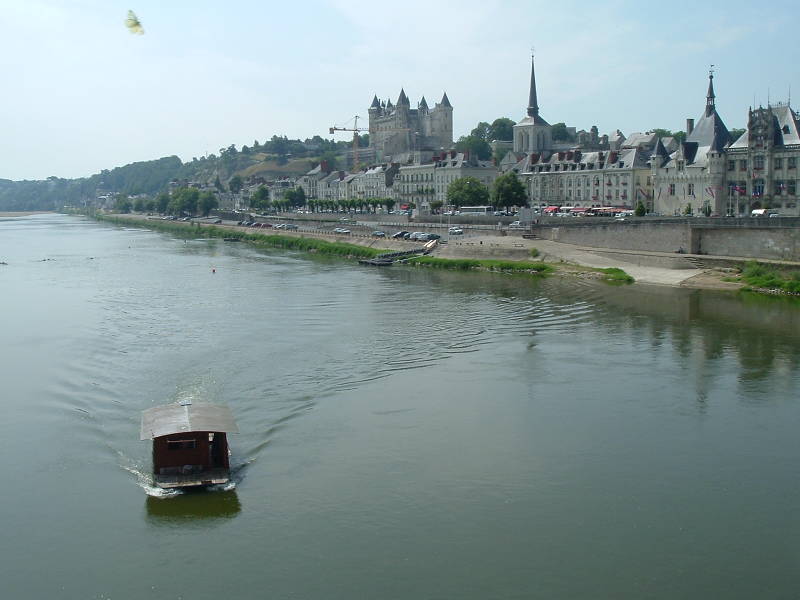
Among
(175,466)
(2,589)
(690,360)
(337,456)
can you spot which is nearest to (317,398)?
(337,456)

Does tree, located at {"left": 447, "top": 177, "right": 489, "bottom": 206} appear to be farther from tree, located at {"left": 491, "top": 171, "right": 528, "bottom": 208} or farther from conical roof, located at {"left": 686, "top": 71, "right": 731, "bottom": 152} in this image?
conical roof, located at {"left": 686, "top": 71, "right": 731, "bottom": 152}

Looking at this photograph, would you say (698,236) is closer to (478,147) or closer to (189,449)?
(189,449)

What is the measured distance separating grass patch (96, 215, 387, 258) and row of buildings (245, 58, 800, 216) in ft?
55.6

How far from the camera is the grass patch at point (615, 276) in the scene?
43.2 meters

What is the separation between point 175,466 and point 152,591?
3.83 m

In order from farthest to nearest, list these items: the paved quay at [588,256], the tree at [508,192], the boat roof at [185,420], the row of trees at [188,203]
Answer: the row of trees at [188,203]
the tree at [508,192]
the paved quay at [588,256]
the boat roof at [185,420]

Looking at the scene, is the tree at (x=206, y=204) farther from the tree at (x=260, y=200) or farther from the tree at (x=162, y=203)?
the tree at (x=162, y=203)

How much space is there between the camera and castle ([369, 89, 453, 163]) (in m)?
148

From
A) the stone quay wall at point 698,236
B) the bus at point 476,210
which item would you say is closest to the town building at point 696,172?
the stone quay wall at point 698,236

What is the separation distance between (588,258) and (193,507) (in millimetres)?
36821

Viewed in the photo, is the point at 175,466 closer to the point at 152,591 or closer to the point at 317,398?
the point at 152,591

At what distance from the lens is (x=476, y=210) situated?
70.2 m

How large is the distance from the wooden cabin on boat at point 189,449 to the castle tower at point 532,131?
79.4m

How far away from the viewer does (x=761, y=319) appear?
32188mm
